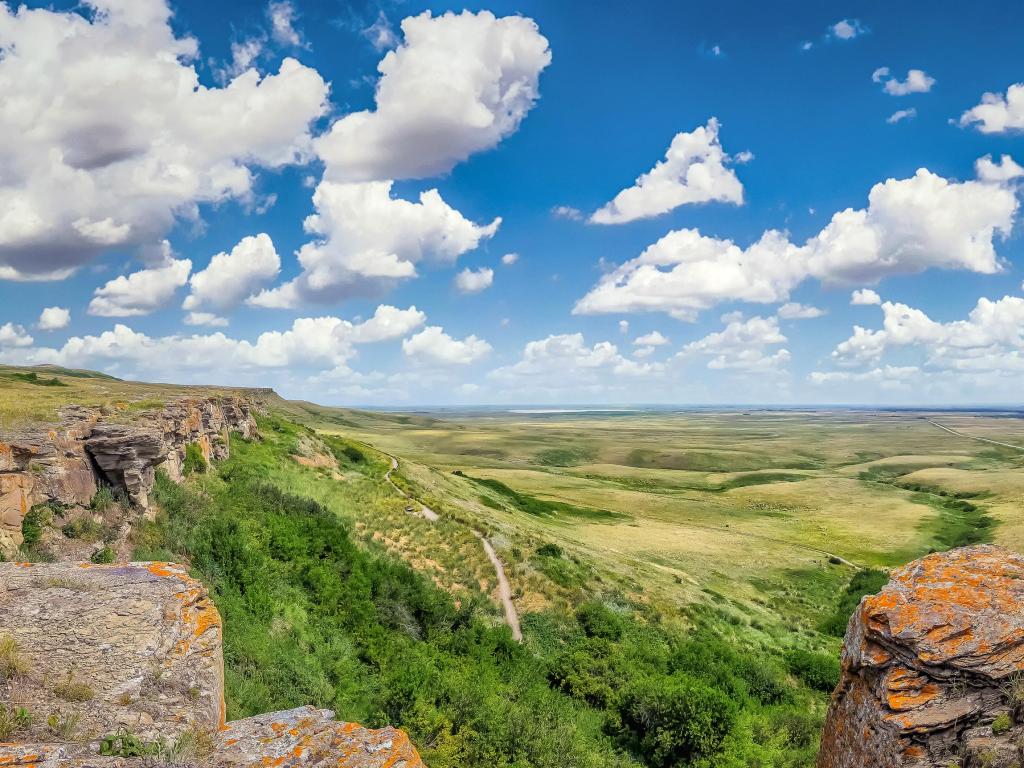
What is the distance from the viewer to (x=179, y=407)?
98.3ft

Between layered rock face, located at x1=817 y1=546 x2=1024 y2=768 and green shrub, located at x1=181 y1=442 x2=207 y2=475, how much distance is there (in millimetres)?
28736

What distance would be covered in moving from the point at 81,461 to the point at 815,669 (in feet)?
115

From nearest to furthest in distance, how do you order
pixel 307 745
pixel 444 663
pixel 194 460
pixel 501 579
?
pixel 307 745, pixel 444 663, pixel 194 460, pixel 501 579

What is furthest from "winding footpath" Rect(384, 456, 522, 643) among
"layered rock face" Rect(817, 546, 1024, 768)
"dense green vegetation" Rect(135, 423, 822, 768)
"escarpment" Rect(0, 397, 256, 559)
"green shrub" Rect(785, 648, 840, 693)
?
"layered rock face" Rect(817, 546, 1024, 768)

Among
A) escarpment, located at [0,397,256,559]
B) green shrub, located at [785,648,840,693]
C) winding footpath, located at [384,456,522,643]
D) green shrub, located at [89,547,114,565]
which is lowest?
green shrub, located at [785,648,840,693]

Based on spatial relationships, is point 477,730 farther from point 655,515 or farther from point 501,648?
point 655,515

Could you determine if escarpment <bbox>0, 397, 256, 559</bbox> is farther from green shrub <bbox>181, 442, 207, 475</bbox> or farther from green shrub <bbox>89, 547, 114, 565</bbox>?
green shrub <bbox>89, 547, 114, 565</bbox>

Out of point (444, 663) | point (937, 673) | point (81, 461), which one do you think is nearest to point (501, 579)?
point (444, 663)

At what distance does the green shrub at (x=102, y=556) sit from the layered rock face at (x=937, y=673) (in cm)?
1916

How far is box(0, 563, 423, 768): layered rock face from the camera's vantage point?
7.27 metres

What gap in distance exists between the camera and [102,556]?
16609mm

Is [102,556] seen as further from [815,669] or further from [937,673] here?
[815,669]

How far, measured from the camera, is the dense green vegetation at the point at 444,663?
16.1 metres

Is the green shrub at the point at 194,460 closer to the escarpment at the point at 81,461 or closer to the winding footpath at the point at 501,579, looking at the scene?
the escarpment at the point at 81,461
